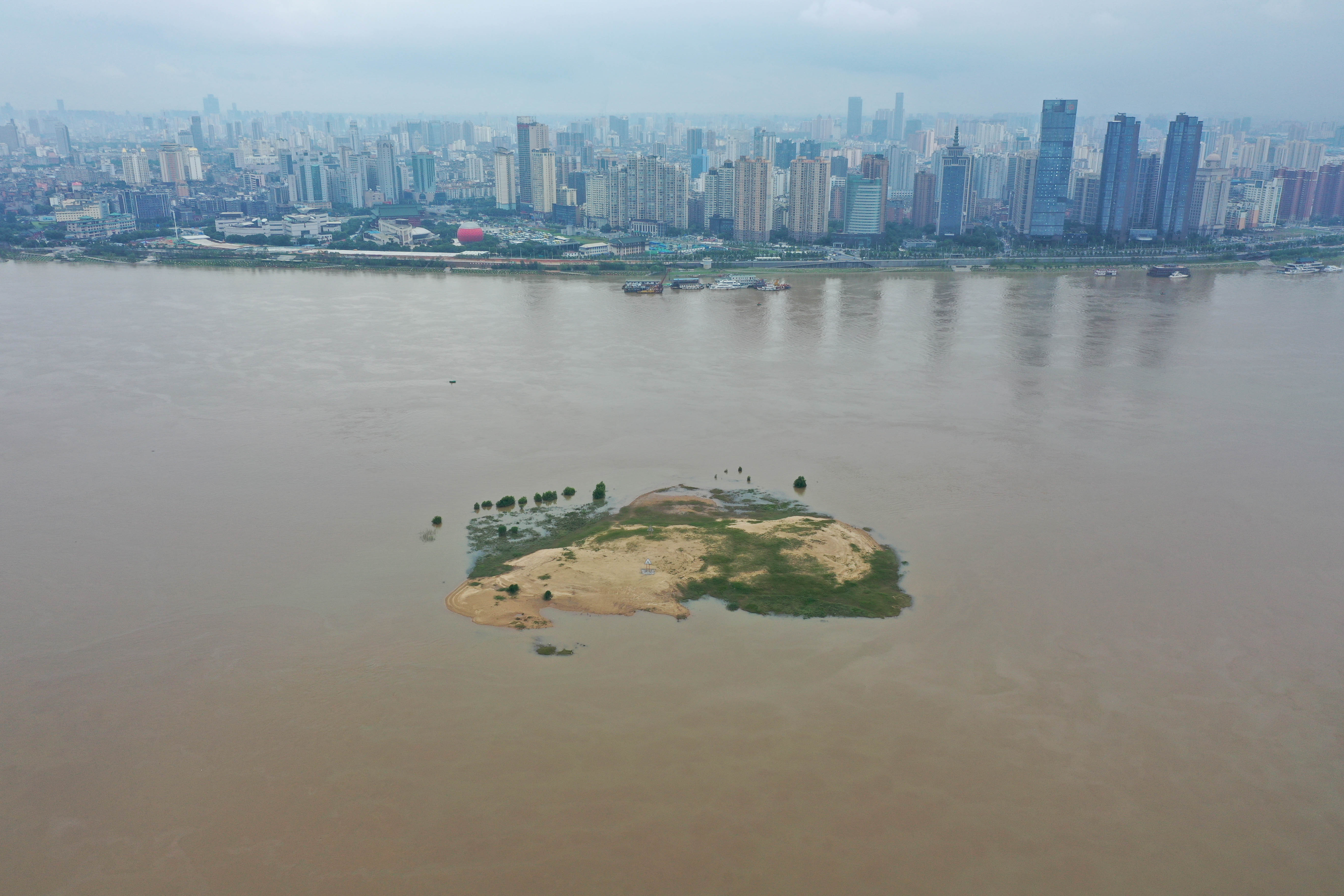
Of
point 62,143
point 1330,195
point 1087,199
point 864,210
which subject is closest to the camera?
point 864,210

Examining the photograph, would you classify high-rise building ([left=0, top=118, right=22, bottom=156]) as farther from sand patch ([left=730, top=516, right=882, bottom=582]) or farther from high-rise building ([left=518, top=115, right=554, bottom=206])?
sand patch ([left=730, top=516, right=882, bottom=582])

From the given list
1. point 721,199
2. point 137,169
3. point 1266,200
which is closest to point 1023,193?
point 1266,200

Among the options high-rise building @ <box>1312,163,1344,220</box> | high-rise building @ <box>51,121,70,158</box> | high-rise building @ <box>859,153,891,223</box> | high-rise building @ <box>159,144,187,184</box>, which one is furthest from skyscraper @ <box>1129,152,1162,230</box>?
high-rise building @ <box>51,121,70,158</box>

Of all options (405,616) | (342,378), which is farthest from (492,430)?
(405,616)

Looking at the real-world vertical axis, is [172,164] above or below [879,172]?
above

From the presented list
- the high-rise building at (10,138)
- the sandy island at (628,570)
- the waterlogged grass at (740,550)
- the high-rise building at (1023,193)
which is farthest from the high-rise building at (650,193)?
the high-rise building at (10,138)

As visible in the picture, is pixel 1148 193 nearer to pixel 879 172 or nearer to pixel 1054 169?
pixel 1054 169

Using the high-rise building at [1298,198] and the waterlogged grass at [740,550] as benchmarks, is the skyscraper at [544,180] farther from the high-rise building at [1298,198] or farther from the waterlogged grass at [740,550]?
the waterlogged grass at [740,550]
